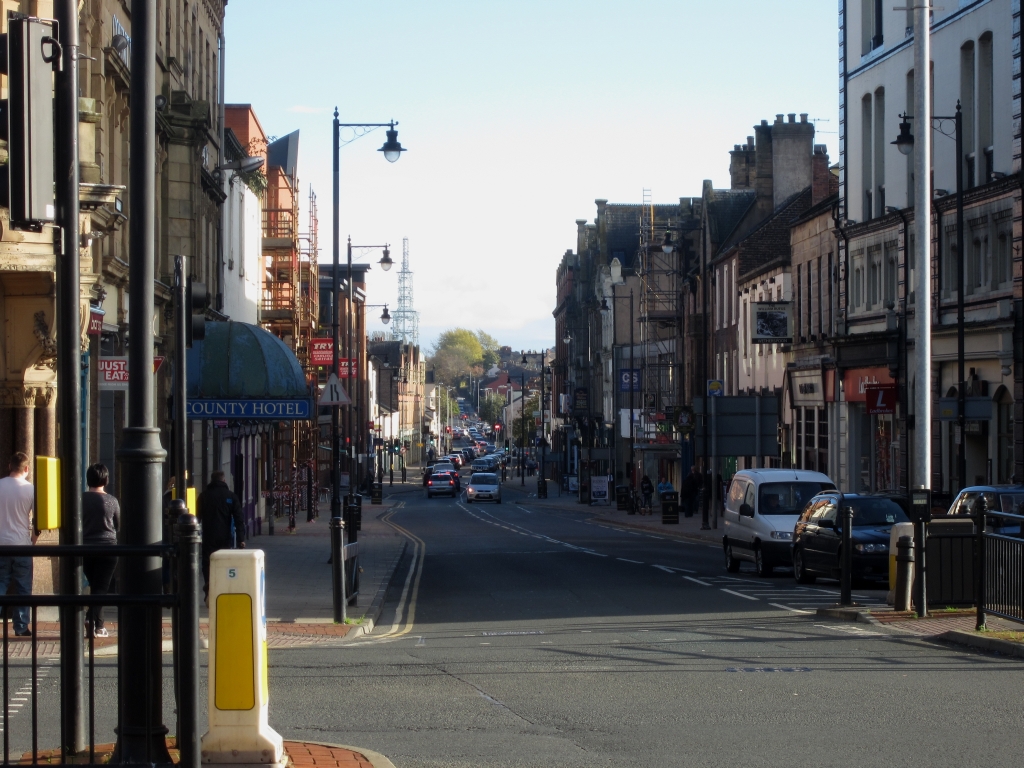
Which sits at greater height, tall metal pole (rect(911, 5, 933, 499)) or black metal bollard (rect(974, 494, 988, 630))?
tall metal pole (rect(911, 5, 933, 499))

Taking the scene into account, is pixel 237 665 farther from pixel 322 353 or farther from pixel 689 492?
pixel 689 492

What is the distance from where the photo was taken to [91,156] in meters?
16.2

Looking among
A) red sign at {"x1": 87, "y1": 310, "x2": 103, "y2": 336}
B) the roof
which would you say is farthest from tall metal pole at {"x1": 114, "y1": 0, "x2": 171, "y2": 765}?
the roof

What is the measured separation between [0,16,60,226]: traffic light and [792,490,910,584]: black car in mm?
15136

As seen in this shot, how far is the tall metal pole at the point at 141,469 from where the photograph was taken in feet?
21.6

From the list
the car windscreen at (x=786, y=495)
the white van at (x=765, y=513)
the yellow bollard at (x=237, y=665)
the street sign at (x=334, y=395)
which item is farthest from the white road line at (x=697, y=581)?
the yellow bollard at (x=237, y=665)

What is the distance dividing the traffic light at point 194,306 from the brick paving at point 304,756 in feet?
17.7

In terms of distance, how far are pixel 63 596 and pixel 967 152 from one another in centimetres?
2980

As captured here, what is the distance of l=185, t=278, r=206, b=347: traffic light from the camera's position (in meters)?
12.5

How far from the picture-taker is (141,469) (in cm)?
698

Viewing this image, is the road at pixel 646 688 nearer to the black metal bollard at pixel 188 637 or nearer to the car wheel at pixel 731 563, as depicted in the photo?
the black metal bollard at pixel 188 637

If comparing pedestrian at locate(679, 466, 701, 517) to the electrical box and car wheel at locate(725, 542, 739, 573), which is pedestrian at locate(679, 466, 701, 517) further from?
the electrical box

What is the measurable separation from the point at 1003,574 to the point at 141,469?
9392 millimetres

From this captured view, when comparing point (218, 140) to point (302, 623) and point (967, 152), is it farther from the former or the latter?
point (302, 623)
